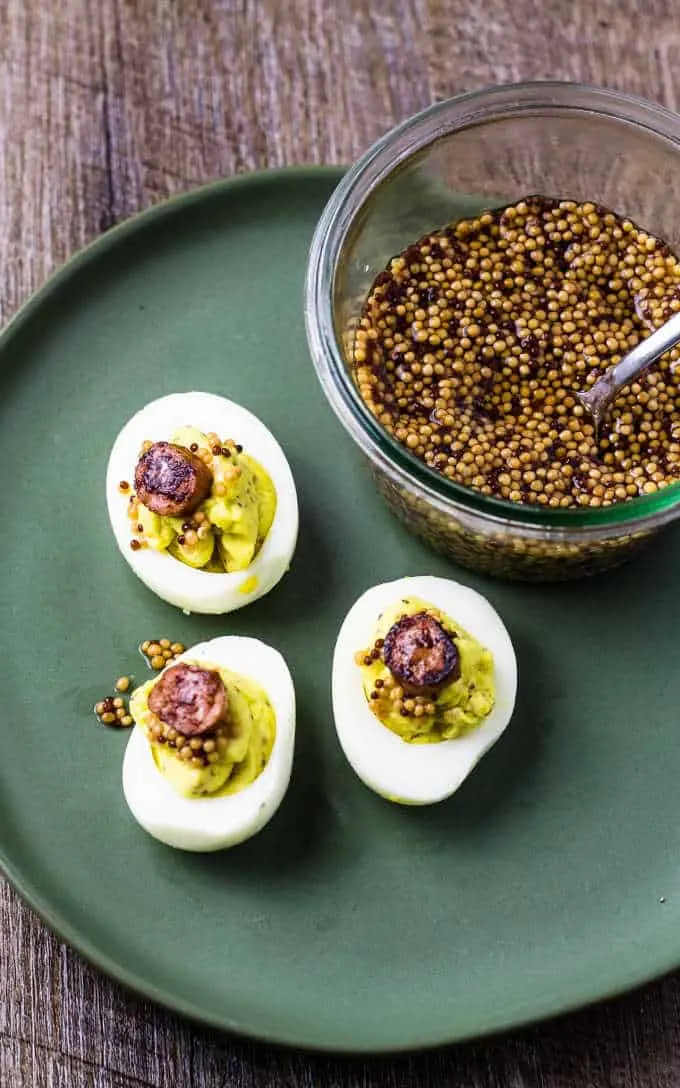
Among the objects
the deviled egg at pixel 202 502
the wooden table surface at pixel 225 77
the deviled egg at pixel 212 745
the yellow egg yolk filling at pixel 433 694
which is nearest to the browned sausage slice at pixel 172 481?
the deviled egg at pixel 202 502

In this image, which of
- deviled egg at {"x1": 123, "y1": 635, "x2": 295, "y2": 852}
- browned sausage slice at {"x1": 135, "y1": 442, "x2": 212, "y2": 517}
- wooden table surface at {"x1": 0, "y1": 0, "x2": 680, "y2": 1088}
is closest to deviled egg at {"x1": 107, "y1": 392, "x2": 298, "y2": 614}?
browned sausage slice at {"x1": 135, "y1": 442, "x2": 212, "y2": 517}

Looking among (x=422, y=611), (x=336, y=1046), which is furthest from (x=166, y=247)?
(x=336, y=1046)

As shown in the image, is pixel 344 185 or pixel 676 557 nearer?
pixel 344 185

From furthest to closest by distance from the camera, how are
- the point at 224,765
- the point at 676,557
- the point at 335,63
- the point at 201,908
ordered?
the point at 335,63, the point at 676,557, the point at 201,908, the point at 224,765

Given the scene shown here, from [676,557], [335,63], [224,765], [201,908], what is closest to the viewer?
[224,765]

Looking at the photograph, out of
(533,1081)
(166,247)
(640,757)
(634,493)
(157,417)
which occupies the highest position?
(166,247)

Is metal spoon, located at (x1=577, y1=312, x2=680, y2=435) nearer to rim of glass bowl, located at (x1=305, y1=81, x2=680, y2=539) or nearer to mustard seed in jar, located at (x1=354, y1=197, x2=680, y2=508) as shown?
mustard seed in jar, located at (x1=354, y1=197, x2=680, y2=508)

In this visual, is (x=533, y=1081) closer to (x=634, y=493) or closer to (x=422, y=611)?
(x=422, y=611)
